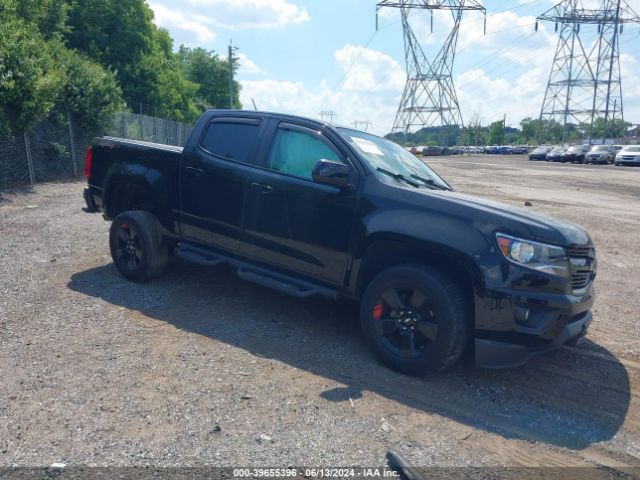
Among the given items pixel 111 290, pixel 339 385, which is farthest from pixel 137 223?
pixel 339 385

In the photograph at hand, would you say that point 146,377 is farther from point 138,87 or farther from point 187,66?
Answer: point 187,66

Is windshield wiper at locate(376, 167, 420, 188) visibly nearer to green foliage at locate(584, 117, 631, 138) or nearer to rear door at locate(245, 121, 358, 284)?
rear door at locate(245, 121, 358, 284)

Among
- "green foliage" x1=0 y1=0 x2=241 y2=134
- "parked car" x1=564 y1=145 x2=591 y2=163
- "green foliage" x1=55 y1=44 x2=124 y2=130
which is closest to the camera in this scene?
"green foliage" x1=0 y1=0 x2=241 y2=134

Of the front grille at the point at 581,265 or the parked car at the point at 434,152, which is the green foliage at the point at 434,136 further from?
the front grille at the point at 581,265

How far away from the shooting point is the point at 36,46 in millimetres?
14820

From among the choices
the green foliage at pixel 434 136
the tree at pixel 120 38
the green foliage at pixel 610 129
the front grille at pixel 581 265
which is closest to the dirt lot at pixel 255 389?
the front grille at pixel 581 265

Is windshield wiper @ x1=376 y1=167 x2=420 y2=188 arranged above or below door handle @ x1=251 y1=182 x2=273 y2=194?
above

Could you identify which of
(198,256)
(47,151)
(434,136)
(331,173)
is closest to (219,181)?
(198,256)

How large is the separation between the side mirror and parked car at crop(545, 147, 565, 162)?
53141 millimetres

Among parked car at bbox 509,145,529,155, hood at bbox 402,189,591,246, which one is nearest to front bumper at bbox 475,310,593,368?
hood at bbox 402,189,591,246

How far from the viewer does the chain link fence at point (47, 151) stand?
1465 centimetres

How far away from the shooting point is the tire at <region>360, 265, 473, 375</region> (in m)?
4.12

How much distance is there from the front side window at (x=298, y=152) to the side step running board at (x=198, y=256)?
109cm

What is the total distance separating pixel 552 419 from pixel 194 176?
151 inches
